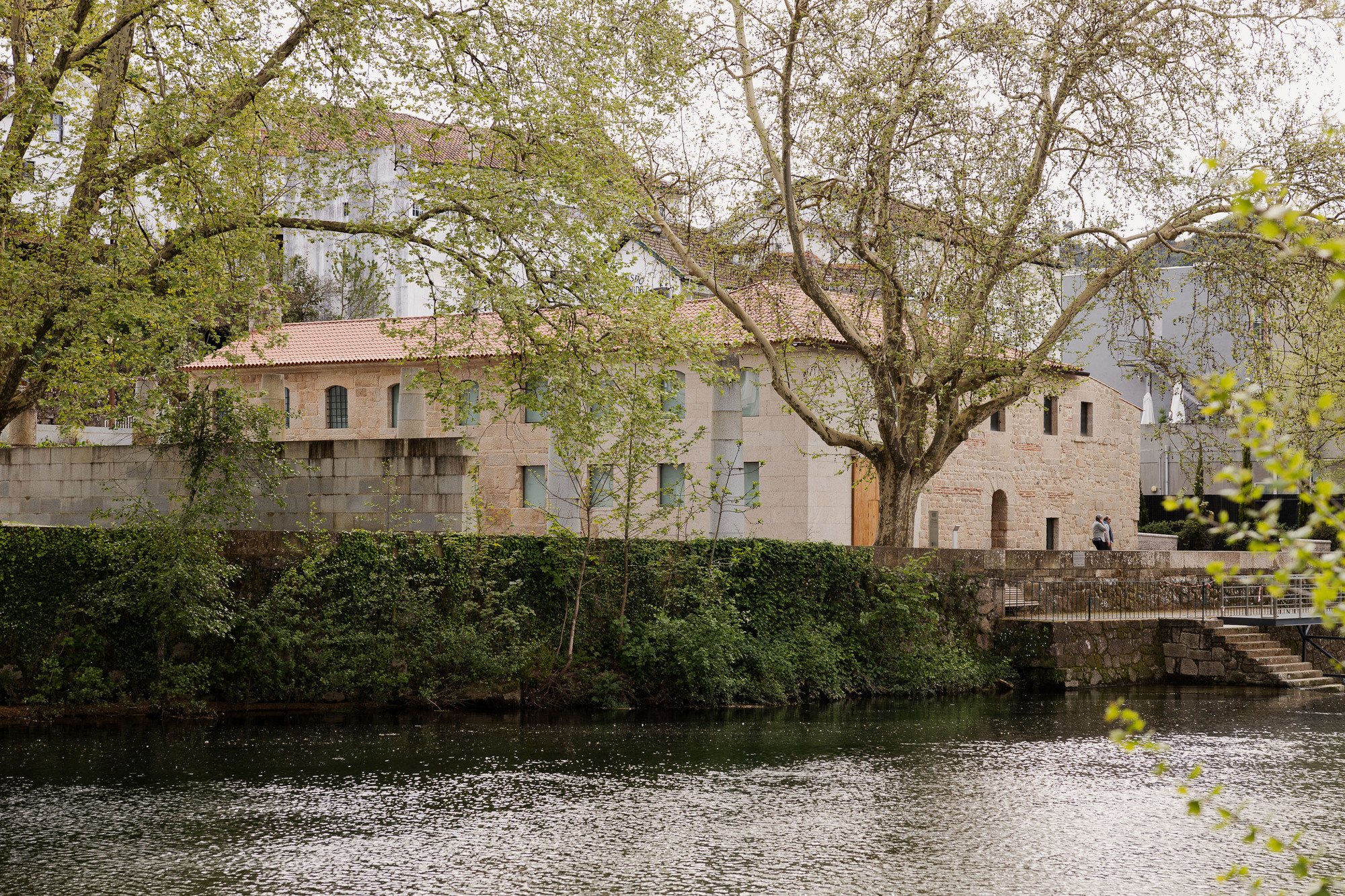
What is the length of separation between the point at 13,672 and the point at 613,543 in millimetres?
7770

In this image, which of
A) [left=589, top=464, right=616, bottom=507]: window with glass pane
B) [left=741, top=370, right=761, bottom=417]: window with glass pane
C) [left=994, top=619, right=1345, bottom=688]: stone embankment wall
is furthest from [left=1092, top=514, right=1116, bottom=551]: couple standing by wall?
[left=589, top=464, right=616, bottom=507]: window with glass pane

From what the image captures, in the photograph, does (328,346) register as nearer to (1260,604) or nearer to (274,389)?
(274,389)

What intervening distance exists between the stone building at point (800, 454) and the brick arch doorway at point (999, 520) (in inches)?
1.4

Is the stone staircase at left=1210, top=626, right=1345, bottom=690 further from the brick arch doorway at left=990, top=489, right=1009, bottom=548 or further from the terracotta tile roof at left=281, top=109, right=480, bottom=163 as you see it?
the terracotta tile roof at left=281, top=109, right=480, bottom=163

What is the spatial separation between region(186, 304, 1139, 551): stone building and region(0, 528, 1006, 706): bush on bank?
20.6 feet

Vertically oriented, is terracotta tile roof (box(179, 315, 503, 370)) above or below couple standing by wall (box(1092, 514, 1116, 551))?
above

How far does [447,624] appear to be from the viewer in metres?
16.7

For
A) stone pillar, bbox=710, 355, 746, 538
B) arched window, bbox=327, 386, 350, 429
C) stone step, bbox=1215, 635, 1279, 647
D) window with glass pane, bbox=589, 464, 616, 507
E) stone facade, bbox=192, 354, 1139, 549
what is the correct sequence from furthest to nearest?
arched window, bbox=327, 386, 350, 429
stone facade, bbox=192, 354, 1139, 549
stone step, bbox=1215, 635, 1279, 647
stone pillar, bbox=710, 355, 746, 538
window with glass pane, bbox=589, 464, 616, 507

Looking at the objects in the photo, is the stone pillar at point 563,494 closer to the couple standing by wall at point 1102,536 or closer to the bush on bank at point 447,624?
the bush on bank at point 447,624

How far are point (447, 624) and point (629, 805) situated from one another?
6.79m

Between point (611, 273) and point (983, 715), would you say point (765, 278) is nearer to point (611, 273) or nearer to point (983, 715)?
point (611, 273)

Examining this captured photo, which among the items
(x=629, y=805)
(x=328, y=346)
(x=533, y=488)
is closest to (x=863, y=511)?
(x=533, y=488)

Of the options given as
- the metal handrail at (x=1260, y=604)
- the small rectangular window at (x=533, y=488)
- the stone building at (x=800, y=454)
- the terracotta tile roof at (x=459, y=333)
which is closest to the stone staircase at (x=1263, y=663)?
the metal handrail at (x=1260, y=604)

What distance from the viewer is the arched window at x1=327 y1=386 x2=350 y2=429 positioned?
34.0m
